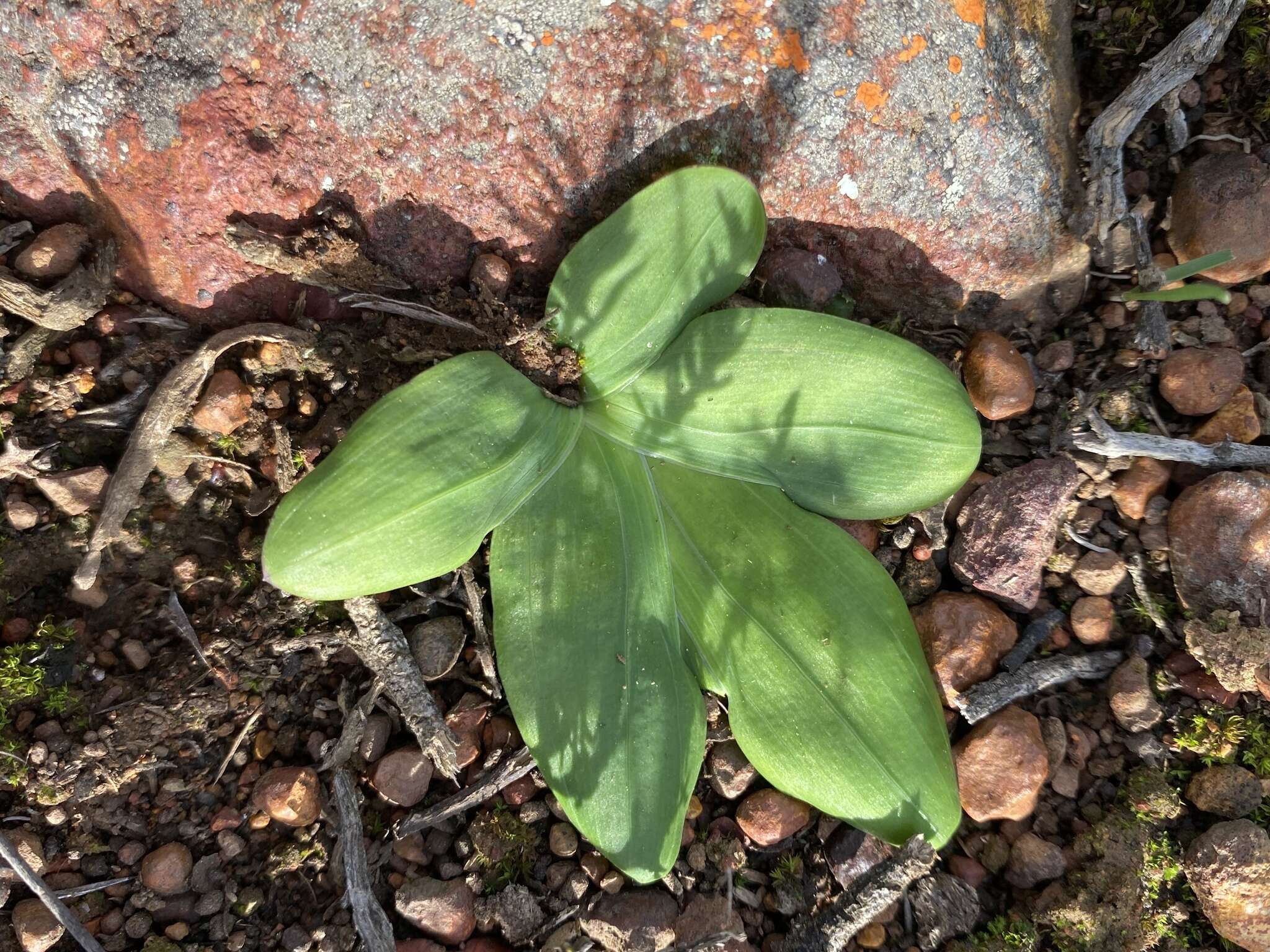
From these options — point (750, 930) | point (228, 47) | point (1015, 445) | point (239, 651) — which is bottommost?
point (750, 930)

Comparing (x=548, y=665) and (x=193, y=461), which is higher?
(x=193, y=461)

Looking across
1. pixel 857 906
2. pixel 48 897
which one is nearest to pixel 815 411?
pixel 857 906

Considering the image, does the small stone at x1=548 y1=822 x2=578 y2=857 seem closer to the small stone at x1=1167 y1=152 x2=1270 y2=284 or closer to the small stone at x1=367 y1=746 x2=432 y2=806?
the small stone at x1=367 y1=746 x2=432 y2=806

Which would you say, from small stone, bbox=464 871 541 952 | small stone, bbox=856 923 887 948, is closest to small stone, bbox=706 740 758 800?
small stone, bbox=856 923 887 948

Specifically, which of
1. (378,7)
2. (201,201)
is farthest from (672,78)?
(201,201)

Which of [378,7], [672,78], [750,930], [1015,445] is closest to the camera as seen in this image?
[378,7]

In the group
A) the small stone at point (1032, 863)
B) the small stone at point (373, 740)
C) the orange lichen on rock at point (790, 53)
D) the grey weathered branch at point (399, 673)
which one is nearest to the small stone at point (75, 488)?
the grey weathered branch at point (399, 673)

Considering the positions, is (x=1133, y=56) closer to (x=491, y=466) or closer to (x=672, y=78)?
(x=672, y=78)

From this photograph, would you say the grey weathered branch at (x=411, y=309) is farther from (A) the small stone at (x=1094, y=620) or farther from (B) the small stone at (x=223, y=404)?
(A) the small stone at (x=1094, y=620)
